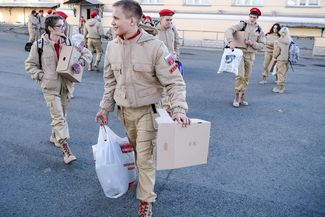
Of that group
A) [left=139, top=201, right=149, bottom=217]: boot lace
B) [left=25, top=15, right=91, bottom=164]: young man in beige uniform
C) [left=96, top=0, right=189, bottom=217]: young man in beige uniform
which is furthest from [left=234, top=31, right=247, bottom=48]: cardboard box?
[left=139, top=201, right=149, bottom=217]: boot lace

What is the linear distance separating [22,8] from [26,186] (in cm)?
3520

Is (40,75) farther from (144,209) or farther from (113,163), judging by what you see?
(144,209)

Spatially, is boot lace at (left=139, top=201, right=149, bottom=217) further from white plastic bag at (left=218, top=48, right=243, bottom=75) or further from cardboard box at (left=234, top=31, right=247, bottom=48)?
cardboard box at (left=234, top=31, right=247, bottom=48)

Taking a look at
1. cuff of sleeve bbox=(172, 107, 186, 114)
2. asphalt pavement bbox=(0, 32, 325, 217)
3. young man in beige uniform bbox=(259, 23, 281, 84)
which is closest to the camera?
cuff of sleeve bbox=(172, 107, 186, 114)

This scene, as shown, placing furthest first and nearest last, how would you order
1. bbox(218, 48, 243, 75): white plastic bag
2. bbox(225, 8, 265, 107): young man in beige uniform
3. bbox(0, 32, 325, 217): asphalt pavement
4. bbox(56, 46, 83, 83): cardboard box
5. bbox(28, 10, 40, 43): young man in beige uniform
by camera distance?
bbox(28, 10, 40, 43): young man in beige uniform → bbox(225, 8, 265, 107): young man in beige uniform → bbox(218, 48, 243, 75): white plastic bag → bbox(56, 46, 83, 83): cardboard box → bbox(0, 32, 325, 217): asphalt pavement

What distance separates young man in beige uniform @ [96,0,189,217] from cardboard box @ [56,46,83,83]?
3.81ft

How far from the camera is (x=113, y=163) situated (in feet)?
11.3

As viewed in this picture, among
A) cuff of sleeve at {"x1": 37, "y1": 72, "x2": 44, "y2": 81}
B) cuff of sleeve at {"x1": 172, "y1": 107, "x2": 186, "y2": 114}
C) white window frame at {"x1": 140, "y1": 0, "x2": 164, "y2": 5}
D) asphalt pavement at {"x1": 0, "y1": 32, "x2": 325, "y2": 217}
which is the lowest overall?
asphalt pavement at {"x1": 0, "y1": 32, "x2": 325, "y2": 217}

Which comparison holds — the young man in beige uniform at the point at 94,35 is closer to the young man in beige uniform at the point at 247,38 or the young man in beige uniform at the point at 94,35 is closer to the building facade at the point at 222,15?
the young man in beige uniform at the point at 247,38

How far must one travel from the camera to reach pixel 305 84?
1177cm

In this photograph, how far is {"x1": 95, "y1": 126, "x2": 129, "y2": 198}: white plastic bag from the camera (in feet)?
11.2

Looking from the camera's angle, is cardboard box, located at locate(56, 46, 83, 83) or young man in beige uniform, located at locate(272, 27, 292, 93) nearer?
cardboard box, located at locate(56, 46, 83, 83)

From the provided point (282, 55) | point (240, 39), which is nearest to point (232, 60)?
point (240, 39)

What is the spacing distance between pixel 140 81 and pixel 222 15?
23098 mm
